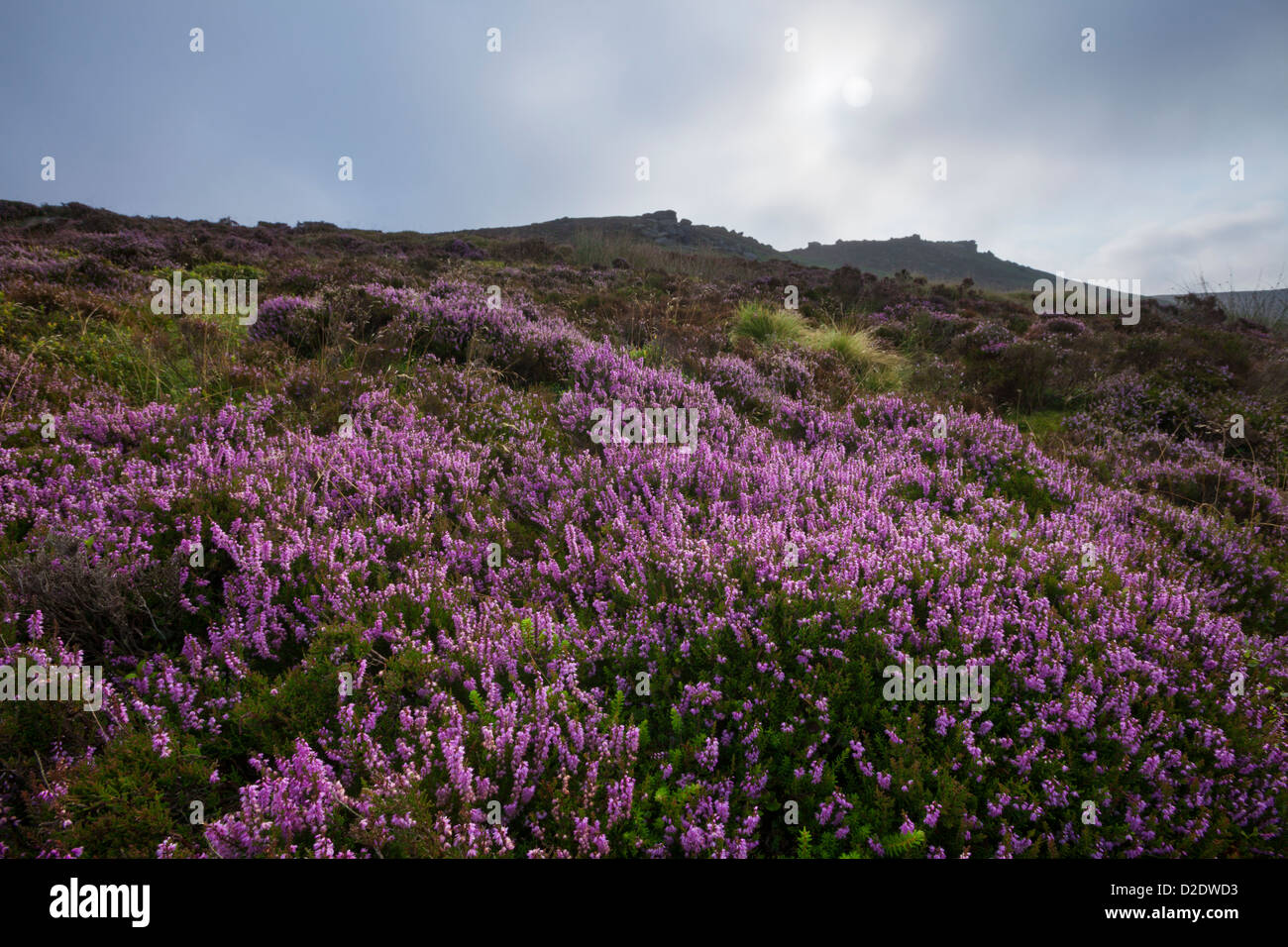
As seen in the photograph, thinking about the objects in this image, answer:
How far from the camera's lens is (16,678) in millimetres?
2096

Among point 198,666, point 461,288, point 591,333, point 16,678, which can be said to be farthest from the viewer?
point 461,288

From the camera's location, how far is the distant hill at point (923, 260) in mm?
72938

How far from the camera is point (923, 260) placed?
7825 centimetres

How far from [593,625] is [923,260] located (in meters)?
90.7

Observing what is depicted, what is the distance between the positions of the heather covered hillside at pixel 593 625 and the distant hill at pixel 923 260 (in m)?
74.6

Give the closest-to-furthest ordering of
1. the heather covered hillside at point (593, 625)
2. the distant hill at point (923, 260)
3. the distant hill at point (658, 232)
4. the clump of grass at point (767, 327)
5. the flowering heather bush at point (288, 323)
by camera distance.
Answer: the heather covered hillside at point (593, 625), the flowering heather bush at point (288, 323), the clump of grass at point (767, 327), the distant hill at point (658, 232), the distant hill at point (923, 260)

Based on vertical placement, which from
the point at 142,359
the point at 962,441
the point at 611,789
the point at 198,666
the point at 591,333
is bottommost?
the point at 611,789

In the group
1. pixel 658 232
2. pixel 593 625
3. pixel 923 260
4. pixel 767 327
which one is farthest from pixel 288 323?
pixel 923 260

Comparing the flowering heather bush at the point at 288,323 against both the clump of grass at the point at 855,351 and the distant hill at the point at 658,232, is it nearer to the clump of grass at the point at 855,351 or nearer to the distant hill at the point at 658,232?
the clump of grass at the point at 855,351

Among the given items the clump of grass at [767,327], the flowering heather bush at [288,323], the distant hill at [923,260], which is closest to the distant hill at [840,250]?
the distant hill at [923,260]

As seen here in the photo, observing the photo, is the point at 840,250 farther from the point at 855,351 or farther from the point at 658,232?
the point at 855,351
